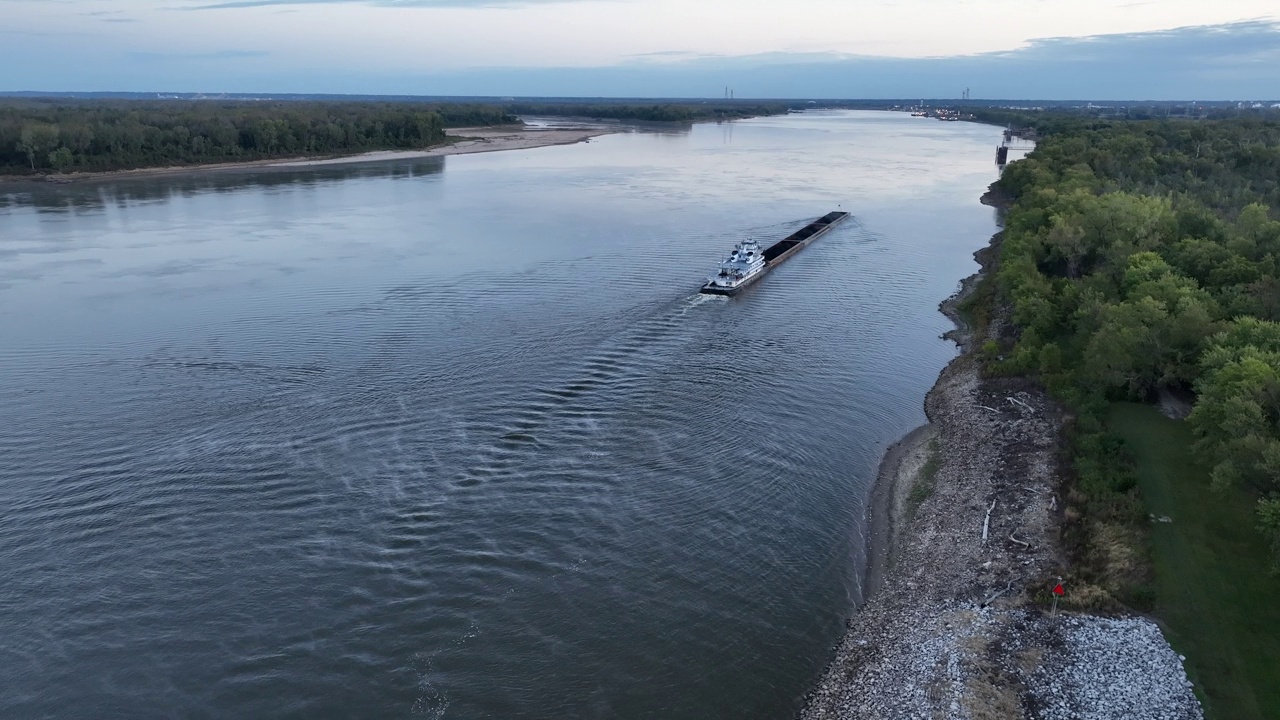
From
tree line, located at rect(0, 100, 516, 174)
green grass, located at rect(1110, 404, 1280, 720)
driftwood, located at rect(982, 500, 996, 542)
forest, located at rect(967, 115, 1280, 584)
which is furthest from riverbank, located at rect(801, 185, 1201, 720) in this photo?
tree line, located at rect(0, 100, 516, 174)

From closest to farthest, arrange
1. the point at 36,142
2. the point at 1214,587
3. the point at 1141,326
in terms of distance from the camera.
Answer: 1. the point at 1214,587
2. the point at 1141,326
3. the point at 36,142

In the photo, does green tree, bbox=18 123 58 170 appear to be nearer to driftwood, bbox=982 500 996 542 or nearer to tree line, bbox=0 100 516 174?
tree line, bbox=0 100 516 174

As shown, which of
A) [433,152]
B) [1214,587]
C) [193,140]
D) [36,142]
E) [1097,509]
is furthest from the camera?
[433,152]

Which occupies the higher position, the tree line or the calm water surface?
the tree line

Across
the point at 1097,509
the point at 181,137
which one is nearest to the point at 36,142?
the point at 181,137

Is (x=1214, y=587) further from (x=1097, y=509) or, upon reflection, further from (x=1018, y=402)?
(x=1018, y=402)

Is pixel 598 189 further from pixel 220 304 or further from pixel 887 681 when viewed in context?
pixel 887 681

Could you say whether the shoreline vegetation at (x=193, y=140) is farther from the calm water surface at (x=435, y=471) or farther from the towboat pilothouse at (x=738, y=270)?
the towboat pilothouse at (x=738, y=270)
